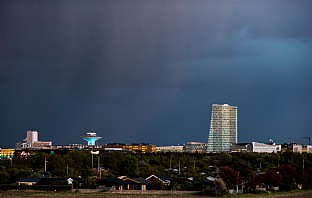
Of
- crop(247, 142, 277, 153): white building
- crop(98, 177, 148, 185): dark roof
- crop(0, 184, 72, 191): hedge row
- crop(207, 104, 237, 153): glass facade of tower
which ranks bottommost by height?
crop(0, 184, 72, 191): hedge row

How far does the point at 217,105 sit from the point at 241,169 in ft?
404

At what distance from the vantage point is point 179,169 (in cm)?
8631

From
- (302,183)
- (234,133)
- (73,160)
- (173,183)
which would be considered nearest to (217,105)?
(234,133)

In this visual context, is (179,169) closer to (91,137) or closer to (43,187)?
(43,187)

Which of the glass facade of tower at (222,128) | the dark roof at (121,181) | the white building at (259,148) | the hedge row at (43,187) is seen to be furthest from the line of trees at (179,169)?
the glass facade of tower at (222,128)

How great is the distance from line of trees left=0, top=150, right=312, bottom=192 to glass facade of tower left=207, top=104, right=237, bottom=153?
71870mm

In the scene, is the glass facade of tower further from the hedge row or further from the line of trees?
the hedge row

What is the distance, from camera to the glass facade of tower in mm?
187125

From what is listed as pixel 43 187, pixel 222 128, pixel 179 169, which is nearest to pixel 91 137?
pixel 222 128

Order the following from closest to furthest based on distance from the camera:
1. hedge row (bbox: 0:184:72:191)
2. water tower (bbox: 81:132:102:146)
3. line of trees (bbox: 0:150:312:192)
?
1. hedge row (bbox: 0:184:72:191)
2. line of trees (bbox: 0:150:312:192)
3. water tower (bbox: 81:132:102:146)

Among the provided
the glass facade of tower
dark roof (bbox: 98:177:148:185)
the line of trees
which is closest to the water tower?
the glass facade of tower

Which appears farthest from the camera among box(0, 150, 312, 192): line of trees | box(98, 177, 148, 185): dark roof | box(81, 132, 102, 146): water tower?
box(81, 132, 102, 146): water tower

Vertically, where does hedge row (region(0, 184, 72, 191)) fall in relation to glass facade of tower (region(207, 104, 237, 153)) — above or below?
below

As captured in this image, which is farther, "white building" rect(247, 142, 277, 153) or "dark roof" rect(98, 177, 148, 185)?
"white building" rect(247, 142, 277, 153)
